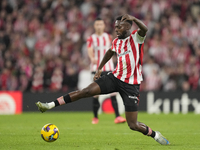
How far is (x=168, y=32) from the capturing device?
16.7m

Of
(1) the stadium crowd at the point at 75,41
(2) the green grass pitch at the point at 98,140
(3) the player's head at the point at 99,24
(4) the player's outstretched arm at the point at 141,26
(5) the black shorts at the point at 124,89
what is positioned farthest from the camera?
(1) the stadium crowd at the point at 75,41

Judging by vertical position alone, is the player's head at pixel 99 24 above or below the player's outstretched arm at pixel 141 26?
above

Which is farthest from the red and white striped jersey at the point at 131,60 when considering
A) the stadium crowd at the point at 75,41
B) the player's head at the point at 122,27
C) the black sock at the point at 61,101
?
the stadium crowd at the point at 75,41

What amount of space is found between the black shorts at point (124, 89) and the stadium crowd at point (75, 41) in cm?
867

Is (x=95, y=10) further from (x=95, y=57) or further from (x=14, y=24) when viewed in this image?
(x=95, y=57)

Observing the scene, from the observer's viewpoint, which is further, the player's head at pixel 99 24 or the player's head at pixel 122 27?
the player's head at pixel 99 24

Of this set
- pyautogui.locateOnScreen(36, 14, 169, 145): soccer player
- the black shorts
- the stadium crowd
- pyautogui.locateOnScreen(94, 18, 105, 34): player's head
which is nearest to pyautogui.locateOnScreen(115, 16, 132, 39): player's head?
pyautogui.locateOnScreen(36, 14, 169, 145): soccer player

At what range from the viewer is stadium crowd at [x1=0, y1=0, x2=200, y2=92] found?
15.2 meters

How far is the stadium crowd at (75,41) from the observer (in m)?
15.2

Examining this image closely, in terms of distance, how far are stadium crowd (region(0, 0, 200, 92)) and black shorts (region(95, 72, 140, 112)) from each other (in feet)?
28.5

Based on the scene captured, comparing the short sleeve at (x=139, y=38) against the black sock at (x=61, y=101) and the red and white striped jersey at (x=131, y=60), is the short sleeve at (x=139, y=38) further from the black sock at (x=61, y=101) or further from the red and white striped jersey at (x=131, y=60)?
the black sock at (x=61, y=101)

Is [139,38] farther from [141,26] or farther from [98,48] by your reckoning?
[98,48]

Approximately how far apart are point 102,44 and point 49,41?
6.75 meters

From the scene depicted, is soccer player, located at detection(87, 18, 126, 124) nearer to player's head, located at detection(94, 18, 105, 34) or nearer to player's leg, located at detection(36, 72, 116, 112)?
player's head, located at detection(94, 18, 105, 34)
